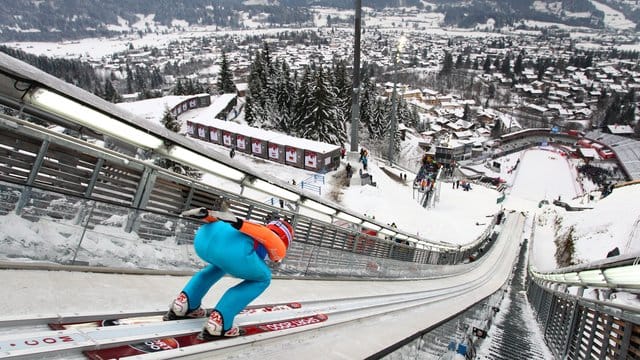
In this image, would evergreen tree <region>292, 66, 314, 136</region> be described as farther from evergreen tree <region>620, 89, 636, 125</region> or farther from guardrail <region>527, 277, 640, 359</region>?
evergreen tree <region>620, 89, 636, 125</region>

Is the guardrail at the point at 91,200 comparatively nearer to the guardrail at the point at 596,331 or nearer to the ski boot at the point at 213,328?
the ski boot at the point at 213,328

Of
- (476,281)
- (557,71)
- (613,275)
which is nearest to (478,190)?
(476,281)

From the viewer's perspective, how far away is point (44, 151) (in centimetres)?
334

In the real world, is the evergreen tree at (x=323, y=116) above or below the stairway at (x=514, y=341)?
above

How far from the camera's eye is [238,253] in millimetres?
2867

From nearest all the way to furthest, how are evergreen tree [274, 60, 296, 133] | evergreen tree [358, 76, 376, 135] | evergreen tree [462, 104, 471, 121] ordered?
evergreen tree [274, 60, 296, 133]
evergreen tree [358, 76, 376, 135]
evergreen tree [462, 104, 471, 121]

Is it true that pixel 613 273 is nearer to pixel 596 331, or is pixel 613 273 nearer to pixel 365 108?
pixel 596 331

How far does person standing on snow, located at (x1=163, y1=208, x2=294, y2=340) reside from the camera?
9.43 ft

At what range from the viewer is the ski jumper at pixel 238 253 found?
2873 mm

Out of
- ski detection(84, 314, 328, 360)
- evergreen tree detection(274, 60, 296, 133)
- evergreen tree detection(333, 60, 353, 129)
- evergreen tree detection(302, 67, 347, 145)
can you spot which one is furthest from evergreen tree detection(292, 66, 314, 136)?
ski detection(84, 314, 328, 360)

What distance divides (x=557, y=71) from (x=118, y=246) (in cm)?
21070

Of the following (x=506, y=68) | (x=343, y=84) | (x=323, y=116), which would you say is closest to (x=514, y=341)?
(x=323, y=116)

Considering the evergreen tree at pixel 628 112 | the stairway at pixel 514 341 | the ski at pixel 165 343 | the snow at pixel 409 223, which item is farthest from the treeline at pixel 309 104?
the evergreen tree at pixel 628 112

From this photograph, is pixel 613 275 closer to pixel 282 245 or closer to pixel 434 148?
pixel 282 245
